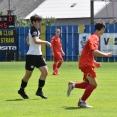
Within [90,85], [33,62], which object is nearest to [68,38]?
[33,62]

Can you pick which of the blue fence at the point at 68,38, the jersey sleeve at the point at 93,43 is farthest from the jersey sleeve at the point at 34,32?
the blue fence at the point at 68,38

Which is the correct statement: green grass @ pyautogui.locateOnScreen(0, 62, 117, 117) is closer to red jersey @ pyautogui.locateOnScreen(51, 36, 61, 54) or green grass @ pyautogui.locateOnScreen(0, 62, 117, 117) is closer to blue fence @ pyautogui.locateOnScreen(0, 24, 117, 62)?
red jersey @ pyautogui.locateOnScreen(51, 36, 61, 54)

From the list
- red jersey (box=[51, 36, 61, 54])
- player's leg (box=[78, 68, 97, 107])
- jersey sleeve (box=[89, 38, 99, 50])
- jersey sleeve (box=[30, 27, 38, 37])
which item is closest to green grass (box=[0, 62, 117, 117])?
player's leg (box=[78, 68, 97, 107])

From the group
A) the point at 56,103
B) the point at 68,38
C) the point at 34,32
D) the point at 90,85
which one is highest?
the point at 34,32

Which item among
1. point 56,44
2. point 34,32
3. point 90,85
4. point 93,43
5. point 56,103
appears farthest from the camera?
point 56,44

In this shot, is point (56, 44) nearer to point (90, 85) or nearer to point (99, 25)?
point (90, 85)

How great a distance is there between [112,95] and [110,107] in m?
2.66

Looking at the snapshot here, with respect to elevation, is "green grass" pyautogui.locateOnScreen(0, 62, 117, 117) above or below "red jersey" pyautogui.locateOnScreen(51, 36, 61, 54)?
below

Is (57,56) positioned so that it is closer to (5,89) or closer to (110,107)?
(5,89)

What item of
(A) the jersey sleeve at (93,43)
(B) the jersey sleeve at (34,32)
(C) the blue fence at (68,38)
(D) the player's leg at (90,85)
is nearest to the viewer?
(A) the jersey sleeve at (93,43)

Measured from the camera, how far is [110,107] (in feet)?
41.5

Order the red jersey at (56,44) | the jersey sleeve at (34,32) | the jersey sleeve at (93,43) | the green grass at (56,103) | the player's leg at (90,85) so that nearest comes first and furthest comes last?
the green grass at (56,103)
the jersey sleeve at (93,43)
the player's leg at (90,85)
the jersey sleeve at (34,32)
the red jersey at (56,44)

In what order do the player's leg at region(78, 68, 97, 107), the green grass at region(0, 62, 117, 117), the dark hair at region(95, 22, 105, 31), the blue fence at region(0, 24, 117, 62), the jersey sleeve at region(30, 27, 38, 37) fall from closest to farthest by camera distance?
the green grass at region(0, 62, 117, 117) < the dark hair at region(95, 22, 105, 31) < the player's leg at region(78, 68, 97, 107) < the jersey sleeve at region(30, 27, 38, 37) < the blue fence at region(0, 24, 117, 62)

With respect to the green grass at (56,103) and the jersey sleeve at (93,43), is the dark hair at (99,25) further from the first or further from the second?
the green grass at (56,103)
